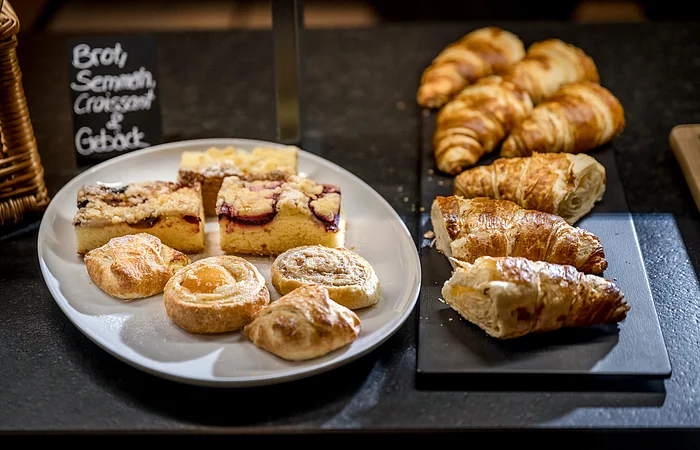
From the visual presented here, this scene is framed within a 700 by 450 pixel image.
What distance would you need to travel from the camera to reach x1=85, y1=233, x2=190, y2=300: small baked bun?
1.96 meters

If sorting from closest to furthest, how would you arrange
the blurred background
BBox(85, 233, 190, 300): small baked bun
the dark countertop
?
the dark countertop → BBox(85, 233, 190, 300): small baked bun → the blurred background

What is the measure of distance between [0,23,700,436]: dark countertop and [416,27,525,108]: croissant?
0.13 metres

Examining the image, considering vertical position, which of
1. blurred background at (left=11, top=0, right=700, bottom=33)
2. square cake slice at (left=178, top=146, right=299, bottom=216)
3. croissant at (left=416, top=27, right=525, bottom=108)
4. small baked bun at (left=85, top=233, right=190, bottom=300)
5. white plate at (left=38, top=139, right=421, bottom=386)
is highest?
croissant at (left=416, top=27, right=525, bottom=108)

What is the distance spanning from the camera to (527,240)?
2066 millimetres

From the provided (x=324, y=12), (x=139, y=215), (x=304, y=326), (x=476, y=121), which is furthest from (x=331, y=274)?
(x=324, y=12)

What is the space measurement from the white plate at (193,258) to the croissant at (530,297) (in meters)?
0.17

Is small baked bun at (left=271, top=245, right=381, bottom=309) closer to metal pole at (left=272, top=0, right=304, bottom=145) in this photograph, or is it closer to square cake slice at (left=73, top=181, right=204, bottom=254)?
square cake slice at (left=73, top=181, right=204, bottom=254)

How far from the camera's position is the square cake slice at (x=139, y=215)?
213cm

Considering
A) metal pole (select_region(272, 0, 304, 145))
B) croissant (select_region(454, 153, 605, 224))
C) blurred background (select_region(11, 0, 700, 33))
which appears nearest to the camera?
croissant (select_region(454, 153, 605, 224))

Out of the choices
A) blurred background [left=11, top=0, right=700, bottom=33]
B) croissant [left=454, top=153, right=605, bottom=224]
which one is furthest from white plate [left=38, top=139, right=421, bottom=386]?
blurred background [left=11, top=0, right=700, bottom=33]

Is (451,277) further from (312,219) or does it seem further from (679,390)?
(679,390)

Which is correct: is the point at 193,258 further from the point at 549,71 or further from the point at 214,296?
the point at 549,71

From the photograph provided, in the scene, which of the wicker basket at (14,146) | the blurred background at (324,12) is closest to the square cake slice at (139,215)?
the wicker basket at (14,146)

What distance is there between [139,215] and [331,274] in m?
0.58
